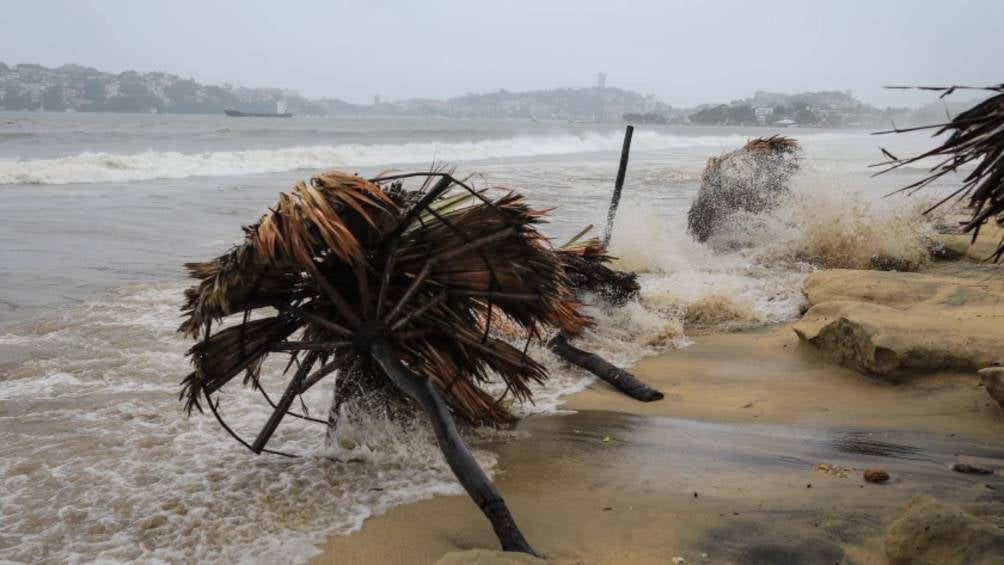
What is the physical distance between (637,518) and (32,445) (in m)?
3.26

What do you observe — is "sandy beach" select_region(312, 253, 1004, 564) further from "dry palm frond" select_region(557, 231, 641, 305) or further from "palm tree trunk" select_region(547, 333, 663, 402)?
"dry palm frond" select_region(557, 231, 641, 305)

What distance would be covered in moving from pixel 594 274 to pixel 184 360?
11.0 ft

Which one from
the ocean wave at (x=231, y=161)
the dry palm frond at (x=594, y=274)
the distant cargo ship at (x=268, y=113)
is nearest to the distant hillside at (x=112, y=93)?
the distant cargo ship at (x=268, y=113)

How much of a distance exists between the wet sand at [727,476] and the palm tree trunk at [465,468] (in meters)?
0.17

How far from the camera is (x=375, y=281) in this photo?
3.85 m

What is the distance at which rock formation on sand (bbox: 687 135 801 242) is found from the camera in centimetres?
1241

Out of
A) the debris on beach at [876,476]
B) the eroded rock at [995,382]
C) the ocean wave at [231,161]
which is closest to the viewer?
the debris on beach at [876,476]

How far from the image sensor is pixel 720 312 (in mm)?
8023

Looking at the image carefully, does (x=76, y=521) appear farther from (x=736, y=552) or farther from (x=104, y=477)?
(x=736, y=552)

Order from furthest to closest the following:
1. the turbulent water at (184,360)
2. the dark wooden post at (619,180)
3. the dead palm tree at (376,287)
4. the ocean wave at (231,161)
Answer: the ocean wave at (231,161) < the dark wooden post at (619,180) < the turbulent water at (184,360) < the dead palm tree at (376,287)

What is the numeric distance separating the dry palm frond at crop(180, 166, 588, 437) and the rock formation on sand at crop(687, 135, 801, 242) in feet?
29.3

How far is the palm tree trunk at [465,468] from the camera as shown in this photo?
296cm

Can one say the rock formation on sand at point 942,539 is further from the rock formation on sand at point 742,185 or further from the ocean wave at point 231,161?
the rock formation on sand at point 742,185

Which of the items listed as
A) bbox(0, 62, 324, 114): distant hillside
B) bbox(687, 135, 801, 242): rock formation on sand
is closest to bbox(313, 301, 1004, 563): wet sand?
bbox(687, 135, 801, 242): rock formation on sand
